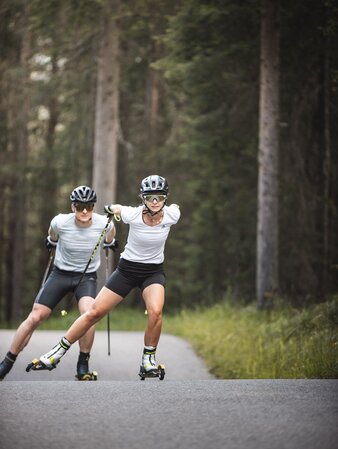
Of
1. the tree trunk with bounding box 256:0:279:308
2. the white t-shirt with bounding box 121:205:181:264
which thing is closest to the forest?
the tree trunk with bounding box 256:0:279:308

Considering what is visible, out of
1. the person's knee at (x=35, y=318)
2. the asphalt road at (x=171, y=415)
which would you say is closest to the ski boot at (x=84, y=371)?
the person's knee at (x=35, y=318)

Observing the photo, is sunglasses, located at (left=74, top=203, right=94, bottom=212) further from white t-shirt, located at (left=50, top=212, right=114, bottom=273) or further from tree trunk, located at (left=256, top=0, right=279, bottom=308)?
tree trunk, located at (left=256, top=0, right=279, bottom=308)

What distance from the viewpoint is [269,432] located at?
562cm

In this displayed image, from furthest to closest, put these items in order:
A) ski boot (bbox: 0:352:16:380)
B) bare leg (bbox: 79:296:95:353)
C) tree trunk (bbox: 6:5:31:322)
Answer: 1. tree trunk (bbox: 6:5:31:322)
2. bare leg (bbox: 79:296:95:353)
3. ski boot (bbox: 0:352:16:380)

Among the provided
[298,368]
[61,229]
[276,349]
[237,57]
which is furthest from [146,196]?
[237,57]

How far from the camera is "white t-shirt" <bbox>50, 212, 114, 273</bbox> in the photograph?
9922 mm

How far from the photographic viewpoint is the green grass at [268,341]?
10.4 metres

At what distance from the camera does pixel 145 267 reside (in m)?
9.18

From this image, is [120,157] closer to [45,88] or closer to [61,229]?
[45,88]

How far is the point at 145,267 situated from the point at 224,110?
12925mm

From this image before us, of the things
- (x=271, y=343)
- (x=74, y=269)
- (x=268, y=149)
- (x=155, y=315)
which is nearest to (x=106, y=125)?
(x=268, y=149)

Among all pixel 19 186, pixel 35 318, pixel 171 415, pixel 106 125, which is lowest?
pixel 171 415

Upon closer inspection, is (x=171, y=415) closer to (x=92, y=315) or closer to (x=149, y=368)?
(x=149, y=368)

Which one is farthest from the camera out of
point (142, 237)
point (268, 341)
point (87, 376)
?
point (268, 341)
